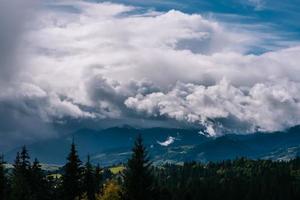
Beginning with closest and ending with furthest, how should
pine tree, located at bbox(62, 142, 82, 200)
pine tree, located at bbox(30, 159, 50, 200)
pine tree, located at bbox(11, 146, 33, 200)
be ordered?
1. pine tree, located at bbox(62, 142, 82, 200)
2. pine tree, located at bbox(11, 146, 33, 200)
3. pine tree, located at bbox(30, 159, 50, 200)

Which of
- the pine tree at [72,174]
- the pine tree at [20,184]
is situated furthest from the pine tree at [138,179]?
the pine tree at [20,184]

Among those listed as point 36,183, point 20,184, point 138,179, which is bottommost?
point 138,179

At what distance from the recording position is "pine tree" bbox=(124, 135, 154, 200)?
4625 centimetres

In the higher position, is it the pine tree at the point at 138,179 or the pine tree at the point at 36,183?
the pine tree at the point at 36,183

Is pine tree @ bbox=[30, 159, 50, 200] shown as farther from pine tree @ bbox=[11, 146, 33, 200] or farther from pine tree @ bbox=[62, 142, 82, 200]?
pine tree @ bbox=[62, 142, 82, 200]

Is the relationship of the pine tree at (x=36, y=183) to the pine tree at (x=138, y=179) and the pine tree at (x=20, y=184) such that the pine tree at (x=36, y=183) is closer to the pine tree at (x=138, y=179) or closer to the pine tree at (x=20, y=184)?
the pine tree at (x=20, y=184)

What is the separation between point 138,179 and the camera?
46.6 metres

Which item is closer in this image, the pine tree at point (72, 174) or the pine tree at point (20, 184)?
the pine tree at point (72, 174)

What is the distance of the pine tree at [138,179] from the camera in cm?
4625

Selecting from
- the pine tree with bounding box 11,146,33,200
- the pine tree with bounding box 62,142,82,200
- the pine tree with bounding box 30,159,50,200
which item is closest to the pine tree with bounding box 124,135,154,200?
the pine tree with bounding box 62,142,82,200

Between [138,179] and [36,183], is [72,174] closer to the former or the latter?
[36,183]

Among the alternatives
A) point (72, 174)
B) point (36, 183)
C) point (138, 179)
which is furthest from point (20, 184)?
point (138, 179)

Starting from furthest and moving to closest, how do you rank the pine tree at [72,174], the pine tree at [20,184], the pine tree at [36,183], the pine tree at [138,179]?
the pine tree at [36,183]
the pine tree at [20,184]
the pine tree at [72,174]
the pine tree at [138,179]

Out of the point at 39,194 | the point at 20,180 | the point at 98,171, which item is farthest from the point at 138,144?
the point at 98,171
